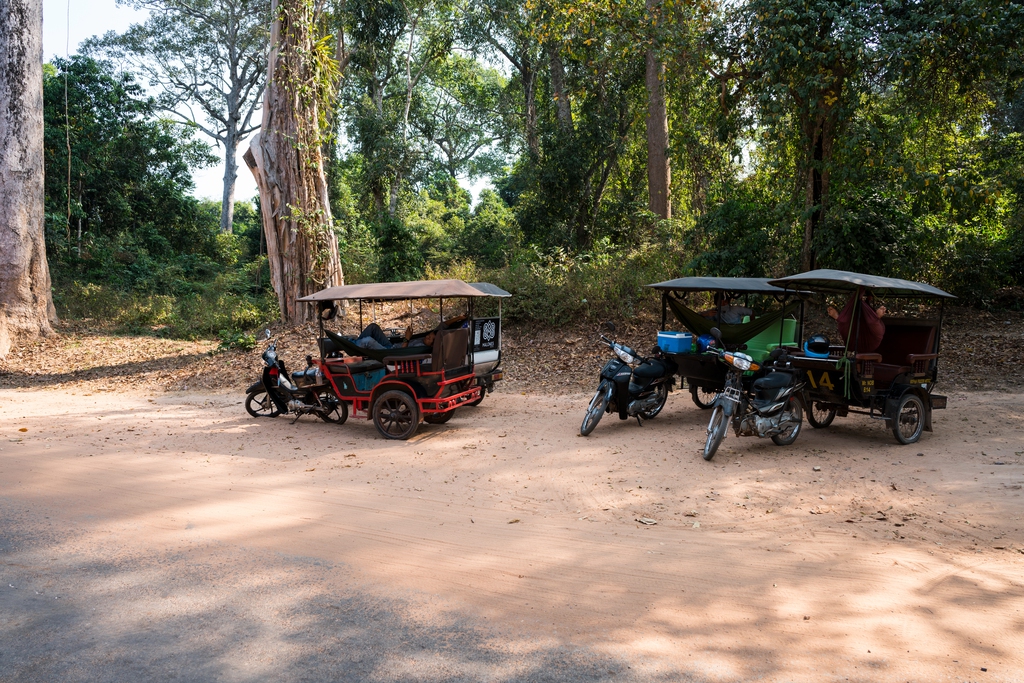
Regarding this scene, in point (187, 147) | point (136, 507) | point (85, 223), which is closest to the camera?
point (136, 507)

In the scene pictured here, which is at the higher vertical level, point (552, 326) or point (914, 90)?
point (914, 90)

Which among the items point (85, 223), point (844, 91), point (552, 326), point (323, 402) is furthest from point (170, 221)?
point (844, 91)

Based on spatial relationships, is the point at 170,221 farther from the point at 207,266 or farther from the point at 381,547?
the point at 381,547

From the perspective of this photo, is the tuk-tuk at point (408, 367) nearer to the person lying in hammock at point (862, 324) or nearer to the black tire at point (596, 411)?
the black tire at point (596, 411)

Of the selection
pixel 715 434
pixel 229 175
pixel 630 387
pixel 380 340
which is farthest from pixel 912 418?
pixel 229 175

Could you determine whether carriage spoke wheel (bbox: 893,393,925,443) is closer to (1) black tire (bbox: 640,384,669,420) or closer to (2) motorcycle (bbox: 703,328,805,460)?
(2) motorcycle (bbox: 703,328,805,460)

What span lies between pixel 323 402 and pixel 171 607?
5.73 metres

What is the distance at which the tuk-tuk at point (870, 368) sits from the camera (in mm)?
7746

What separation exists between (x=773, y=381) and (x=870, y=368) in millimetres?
1217

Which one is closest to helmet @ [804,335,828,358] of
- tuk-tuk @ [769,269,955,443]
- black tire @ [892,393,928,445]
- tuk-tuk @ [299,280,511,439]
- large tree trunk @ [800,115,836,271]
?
tuk-tuk @ [769,269,955,443]

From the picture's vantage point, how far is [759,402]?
753 cm

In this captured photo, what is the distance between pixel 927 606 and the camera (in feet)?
12.8

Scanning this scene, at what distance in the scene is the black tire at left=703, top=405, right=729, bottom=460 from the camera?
705 centimetres

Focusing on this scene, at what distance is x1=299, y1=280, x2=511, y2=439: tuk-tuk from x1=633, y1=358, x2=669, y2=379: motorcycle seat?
2.07 meters
